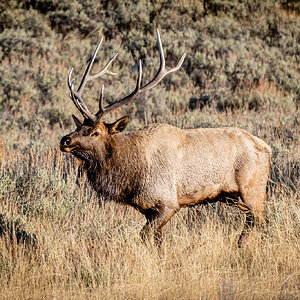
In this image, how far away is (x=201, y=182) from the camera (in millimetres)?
4723

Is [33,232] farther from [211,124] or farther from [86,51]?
[86,51]

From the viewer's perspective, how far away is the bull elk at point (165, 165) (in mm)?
4594

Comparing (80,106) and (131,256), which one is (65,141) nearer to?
(80,106)

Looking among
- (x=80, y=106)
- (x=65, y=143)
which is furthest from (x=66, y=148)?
(x=80, y=106)

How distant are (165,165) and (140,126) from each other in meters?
4.85

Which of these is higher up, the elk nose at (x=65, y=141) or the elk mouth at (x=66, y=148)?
the elk nose at (x=65, y=141)

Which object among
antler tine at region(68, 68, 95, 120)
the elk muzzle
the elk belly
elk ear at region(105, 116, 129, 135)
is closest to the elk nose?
the elk muzzle

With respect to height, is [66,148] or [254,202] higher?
[66,148]

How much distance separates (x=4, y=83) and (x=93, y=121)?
26.7ft

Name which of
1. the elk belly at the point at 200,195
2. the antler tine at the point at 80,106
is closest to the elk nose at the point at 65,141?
the antler tine at the point at 80,106

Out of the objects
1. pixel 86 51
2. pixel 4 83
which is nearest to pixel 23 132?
pixel 4 83

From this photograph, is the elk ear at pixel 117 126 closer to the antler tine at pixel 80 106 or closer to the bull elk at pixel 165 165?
the bull elk at pixel 165 165

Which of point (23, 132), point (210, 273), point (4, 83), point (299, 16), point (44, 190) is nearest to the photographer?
point (210, 273)

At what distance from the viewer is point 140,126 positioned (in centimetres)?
944
